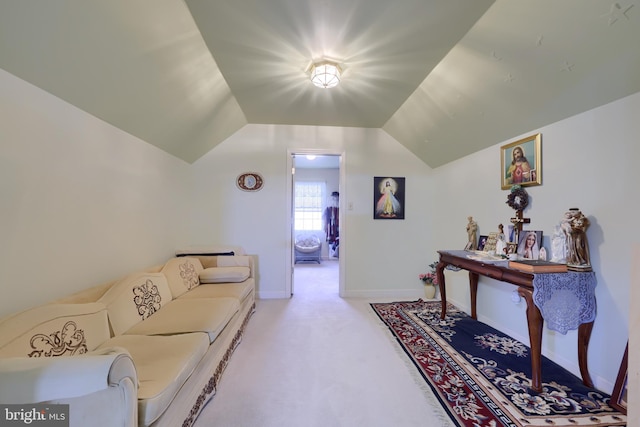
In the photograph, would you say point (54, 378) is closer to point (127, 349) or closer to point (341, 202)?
point (127, 349)

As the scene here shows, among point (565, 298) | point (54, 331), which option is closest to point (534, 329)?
point (565, 298)

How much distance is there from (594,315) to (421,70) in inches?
88.7

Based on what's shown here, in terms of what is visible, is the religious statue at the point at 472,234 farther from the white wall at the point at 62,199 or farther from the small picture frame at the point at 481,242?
the white wall at the point at 62,199

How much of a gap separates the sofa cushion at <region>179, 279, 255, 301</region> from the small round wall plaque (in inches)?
55.2

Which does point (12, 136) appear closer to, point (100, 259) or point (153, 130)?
point (100, 259)

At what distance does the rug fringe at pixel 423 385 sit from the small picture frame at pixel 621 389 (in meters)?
1.01

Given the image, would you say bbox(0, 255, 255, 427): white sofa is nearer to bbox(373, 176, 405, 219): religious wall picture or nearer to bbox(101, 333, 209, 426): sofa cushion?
bbox(101, 333, 209, 426): sofa cushion

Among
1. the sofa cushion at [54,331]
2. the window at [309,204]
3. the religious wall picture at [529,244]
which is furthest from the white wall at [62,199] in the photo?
the window at [309,204]

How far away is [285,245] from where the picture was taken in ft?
12.2

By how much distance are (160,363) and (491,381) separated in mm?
2133

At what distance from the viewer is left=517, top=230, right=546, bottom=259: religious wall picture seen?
2078 mm

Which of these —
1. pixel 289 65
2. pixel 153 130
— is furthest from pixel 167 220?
pixel 289 65

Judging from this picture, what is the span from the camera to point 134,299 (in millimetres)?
1858

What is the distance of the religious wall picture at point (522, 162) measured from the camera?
2.12 m
